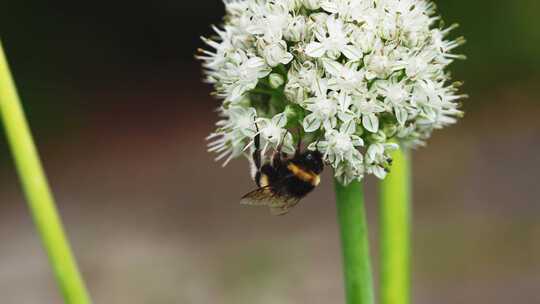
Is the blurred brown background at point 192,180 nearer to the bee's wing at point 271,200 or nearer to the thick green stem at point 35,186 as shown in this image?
the bee's wing at point 271,200

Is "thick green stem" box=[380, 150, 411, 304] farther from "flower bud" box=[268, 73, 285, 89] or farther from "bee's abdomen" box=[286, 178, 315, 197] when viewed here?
"flower bud" box=[268, 73, 285, 89]

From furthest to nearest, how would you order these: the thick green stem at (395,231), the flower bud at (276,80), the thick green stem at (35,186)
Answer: the thick green stem at (395,231) < the flower bud at (276,80) < the thick green stem at (35,186)

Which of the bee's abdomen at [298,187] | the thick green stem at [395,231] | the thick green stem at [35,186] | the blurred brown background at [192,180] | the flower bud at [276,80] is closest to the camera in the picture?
the thick green stem at [35,186]

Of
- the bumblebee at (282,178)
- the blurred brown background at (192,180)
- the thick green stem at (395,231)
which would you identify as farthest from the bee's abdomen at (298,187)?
the blurred brown background at (192,180)

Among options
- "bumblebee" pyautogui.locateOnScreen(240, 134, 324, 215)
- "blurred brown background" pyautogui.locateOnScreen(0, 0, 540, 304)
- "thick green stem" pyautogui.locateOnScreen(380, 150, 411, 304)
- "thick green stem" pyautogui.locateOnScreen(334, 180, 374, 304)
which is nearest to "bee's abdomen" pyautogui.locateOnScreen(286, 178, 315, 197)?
"bumblebee" pyautogui.locateOnScreen(240, 134, 324, 215)

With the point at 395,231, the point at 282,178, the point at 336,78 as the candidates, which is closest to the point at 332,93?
the point at 336,78

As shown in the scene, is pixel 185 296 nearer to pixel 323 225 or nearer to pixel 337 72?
pixel 323 225

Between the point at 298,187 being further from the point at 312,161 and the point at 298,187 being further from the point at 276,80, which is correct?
the point at 276,80
